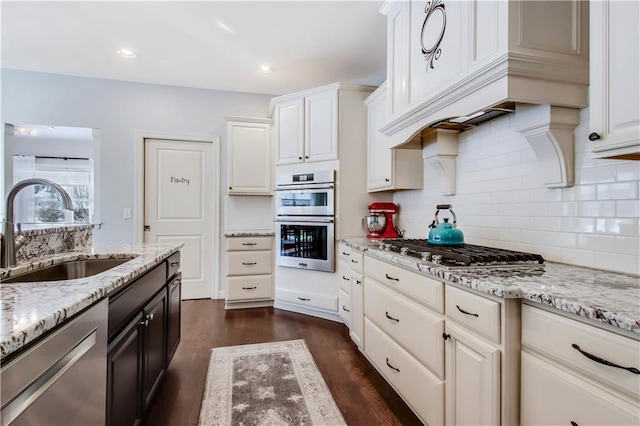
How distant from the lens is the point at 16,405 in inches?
25.0

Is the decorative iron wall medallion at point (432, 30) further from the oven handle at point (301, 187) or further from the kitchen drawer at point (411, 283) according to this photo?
the oven handle at point (301, 187)

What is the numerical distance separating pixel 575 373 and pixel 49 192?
710cm

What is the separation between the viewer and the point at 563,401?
893mm

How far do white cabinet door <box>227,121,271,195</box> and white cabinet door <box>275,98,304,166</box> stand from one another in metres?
0.35

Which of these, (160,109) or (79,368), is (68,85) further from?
(79,368)

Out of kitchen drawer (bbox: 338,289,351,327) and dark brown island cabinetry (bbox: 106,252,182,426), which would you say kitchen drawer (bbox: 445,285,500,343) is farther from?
kitchen drawer (bbox: 338,289,351,327)

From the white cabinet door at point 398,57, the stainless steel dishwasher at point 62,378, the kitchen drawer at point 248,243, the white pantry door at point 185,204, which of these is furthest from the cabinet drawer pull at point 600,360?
the white pantry door at point 185,204

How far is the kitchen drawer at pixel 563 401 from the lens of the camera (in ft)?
2.53

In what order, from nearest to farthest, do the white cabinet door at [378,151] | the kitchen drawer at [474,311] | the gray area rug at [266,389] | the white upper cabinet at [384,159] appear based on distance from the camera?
the kitchen drawer at [474,311]
the gray area rug at [266,389]
the white upper cabinet at [384,159]
the white cabinet door at [378,151]

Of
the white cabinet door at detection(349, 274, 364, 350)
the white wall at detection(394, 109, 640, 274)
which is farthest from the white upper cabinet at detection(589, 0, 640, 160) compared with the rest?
the white cabinet door at detection(349, 274, 364, 350)

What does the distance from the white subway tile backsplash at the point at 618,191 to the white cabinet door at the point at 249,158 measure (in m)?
3.16

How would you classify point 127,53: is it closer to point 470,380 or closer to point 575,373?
point 470,380

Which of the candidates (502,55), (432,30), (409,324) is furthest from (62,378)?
(432,30)

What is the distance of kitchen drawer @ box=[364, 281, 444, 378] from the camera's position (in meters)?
1.40
